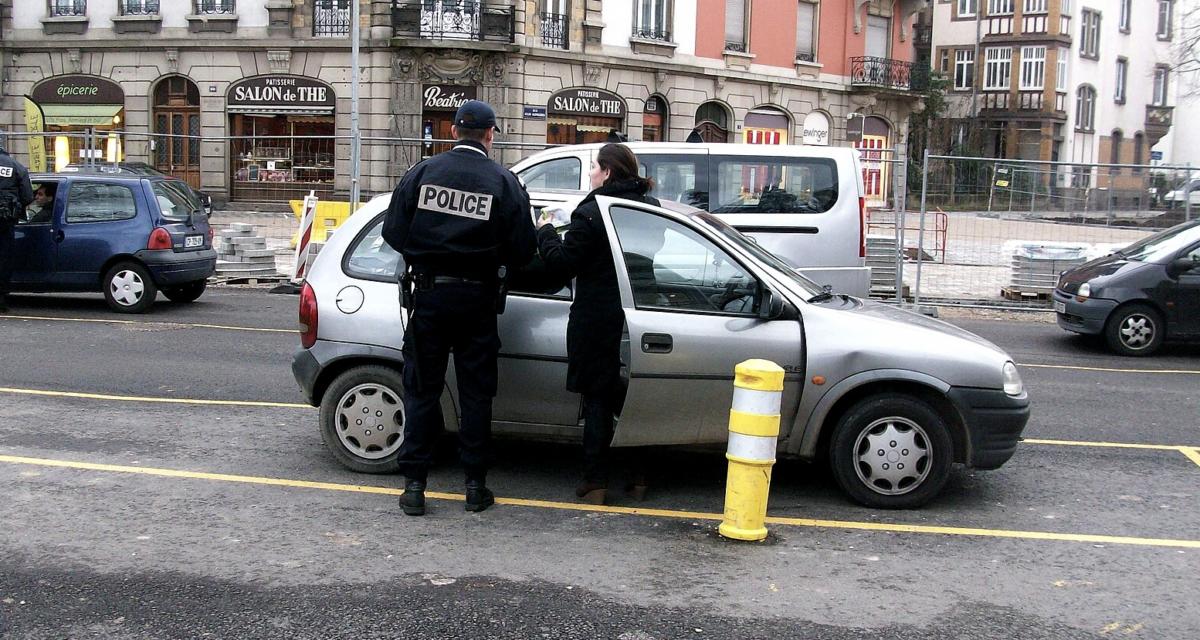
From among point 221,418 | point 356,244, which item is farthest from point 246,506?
point 221,418

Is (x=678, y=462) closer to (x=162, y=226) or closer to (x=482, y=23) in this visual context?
(x=162, y=226)

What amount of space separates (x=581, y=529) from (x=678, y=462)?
4.52 feet

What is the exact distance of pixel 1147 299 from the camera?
11977mm

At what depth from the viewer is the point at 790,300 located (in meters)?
5.95

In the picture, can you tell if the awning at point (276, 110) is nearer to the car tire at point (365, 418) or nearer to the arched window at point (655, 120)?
the arched window at point (655, 120)

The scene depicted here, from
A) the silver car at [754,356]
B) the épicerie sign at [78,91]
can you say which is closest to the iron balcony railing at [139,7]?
the épicerie sign at [78,91]

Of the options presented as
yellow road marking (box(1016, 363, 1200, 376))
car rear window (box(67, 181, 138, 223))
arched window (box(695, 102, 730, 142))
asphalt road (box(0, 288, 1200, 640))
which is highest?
arched window (box(695, 102, 730, 142))

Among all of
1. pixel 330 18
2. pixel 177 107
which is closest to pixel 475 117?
pixel 330 18

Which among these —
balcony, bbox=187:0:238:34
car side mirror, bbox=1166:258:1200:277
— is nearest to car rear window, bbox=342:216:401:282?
car side mirror, bbox=1166:258:1200:277

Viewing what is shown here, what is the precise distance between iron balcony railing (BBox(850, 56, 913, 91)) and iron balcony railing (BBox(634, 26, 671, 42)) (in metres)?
8.71

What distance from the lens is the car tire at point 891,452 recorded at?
230 inches

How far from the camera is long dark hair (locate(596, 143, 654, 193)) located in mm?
6047

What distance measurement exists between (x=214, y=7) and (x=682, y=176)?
81.4 ft

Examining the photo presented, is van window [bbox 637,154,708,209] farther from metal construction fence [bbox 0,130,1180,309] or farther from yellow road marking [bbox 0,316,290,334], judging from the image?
metal construction fence [bbox 0,130,1180,309]
